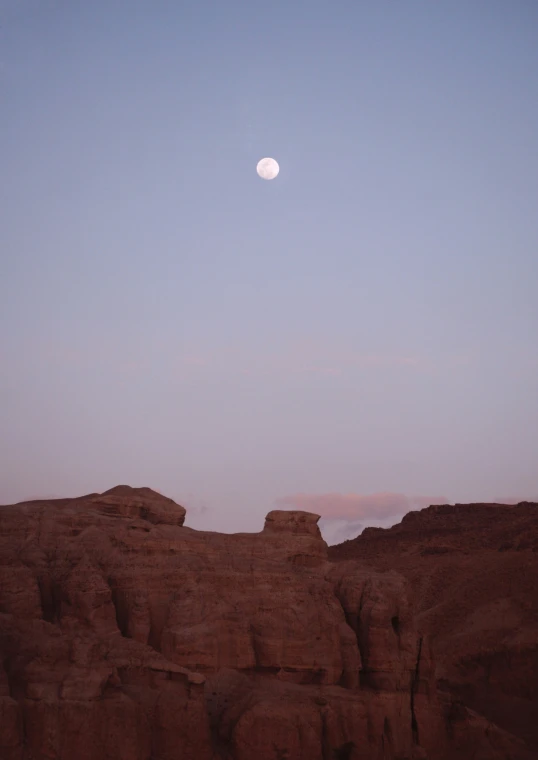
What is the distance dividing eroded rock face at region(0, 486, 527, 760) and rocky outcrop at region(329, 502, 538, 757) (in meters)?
3.99

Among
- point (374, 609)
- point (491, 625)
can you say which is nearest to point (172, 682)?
point (374, 609)

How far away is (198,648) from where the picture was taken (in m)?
30.7

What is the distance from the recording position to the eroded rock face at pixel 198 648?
26828 mm

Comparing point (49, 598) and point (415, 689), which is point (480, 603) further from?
point (49, 598)

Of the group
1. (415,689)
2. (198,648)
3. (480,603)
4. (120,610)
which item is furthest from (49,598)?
(480,603)

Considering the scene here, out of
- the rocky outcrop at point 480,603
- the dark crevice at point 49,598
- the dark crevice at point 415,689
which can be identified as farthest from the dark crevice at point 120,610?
the rocky outcrop at point 480,603

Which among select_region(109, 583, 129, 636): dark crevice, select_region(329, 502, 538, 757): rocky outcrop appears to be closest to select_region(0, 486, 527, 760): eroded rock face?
select_region(109, 583, 129, 636): dark crevice

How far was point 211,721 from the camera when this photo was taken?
98.4 feet

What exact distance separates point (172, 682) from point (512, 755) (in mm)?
15332

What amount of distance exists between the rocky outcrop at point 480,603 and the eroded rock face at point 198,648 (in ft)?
13.1

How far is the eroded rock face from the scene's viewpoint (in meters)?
26.8

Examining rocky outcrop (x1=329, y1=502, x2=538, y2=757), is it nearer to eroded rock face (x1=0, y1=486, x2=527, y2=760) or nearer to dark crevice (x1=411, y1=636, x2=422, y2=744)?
dark crevice (x1=411, y1=636, x2=422, y2=744)

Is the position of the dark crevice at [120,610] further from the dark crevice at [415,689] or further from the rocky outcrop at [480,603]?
the rocky outcrop at [480,603]

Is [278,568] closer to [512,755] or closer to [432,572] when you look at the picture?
[512,755]
